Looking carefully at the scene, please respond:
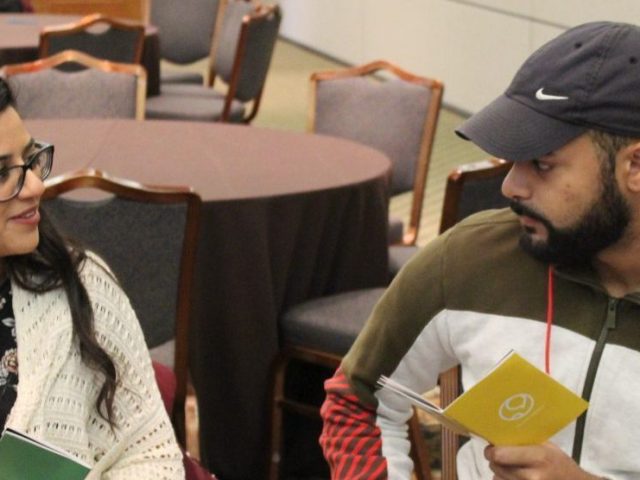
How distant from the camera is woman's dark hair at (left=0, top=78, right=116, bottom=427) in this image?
1920mm

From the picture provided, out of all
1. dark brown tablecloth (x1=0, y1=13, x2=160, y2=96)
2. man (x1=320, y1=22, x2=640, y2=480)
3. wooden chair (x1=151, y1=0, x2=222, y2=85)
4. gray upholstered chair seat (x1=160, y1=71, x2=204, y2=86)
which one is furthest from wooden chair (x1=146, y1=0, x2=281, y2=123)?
man (x1=320, y1=22, x2=640, y2=480)

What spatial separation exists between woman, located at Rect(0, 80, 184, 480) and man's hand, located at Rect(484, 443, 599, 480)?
58cm

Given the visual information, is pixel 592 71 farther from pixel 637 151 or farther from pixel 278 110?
pixel 278 110

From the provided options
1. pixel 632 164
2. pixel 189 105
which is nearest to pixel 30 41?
pixel 189 105

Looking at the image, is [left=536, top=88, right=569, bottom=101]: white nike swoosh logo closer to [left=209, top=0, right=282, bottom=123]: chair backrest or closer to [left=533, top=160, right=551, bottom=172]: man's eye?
[left=533, top=160, right=551, bottom=172]: man's eye

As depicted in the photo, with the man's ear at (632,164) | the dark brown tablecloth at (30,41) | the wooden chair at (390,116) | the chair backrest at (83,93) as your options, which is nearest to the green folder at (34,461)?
the man's ear at (632,164)

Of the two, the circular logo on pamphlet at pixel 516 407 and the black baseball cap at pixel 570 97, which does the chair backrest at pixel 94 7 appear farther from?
the circular logo on pamphlet at pixel 516 407

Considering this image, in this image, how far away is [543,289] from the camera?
173cm

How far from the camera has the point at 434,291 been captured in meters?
1.78

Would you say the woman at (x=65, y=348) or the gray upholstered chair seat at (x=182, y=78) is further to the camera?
the gray upholstered chair seat at (x=182, y=78)

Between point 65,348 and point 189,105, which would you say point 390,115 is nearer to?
point 189,105

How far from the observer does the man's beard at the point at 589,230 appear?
1.62m

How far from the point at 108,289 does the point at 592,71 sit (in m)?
0.79

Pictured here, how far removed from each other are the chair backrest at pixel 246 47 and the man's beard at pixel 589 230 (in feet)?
14.5
